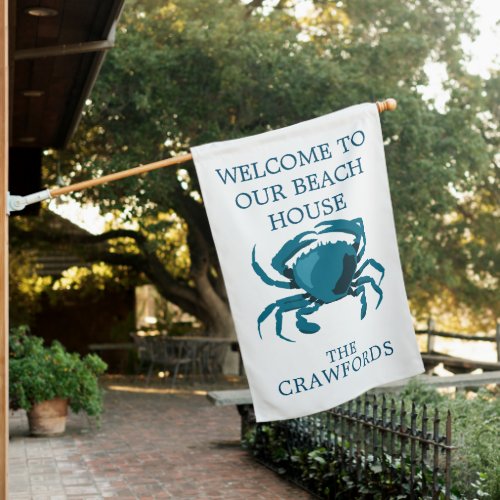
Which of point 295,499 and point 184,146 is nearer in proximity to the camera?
point 295,499

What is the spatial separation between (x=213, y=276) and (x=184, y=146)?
4.35 m

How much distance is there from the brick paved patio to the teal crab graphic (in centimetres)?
340

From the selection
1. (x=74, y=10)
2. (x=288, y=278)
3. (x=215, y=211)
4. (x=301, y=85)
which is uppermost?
(x=301, y=85)

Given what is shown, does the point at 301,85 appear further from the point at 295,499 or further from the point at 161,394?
the point at 295,499

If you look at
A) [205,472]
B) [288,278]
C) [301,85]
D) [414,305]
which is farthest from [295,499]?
[414,305]

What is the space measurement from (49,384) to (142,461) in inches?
67.4

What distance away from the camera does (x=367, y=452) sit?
733cm

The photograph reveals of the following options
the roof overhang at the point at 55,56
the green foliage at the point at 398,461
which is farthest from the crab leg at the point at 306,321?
the roof overhang at the point at 55,56

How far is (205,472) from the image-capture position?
9.20 m

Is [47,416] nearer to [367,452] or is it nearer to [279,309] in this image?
[367,452]

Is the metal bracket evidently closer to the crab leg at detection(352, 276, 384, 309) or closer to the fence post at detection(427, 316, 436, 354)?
the crab leg at detection(352, 276, 384, 309)

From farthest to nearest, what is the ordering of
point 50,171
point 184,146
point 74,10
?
1. point 50,171
2. point 184,146
3. point 74,10

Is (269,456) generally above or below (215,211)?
below

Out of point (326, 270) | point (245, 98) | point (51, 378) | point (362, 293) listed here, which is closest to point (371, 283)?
point (362, 293)
